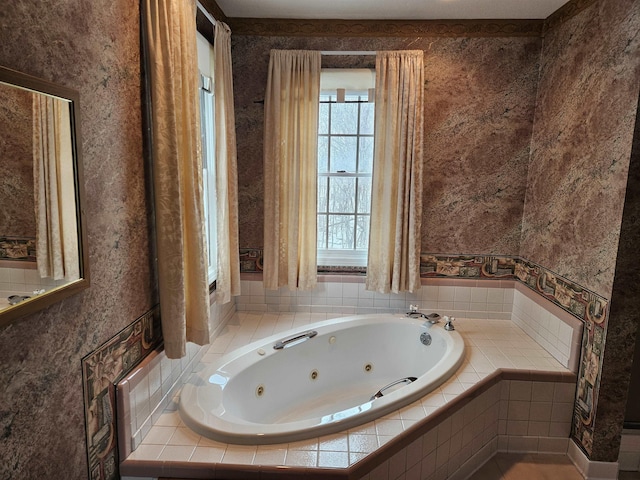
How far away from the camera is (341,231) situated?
3062 mm

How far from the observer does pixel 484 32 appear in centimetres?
269

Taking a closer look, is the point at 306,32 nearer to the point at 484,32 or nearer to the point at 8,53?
the point at 484,32

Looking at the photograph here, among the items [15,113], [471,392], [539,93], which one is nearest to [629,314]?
[471,392]

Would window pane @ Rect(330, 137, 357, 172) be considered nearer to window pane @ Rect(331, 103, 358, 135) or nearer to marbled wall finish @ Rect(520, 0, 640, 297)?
window pane @ Rect(331, 103, 358, 135)

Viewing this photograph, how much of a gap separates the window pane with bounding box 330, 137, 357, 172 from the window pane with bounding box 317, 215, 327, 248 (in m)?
0.37


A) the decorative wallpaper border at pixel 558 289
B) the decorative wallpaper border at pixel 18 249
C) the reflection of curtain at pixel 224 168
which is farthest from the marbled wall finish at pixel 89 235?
the decorative wallpaper border at pixel 558 289

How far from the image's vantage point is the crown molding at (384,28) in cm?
267

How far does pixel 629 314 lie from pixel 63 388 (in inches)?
92.7

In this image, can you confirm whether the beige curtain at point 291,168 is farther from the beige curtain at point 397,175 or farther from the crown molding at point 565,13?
the crown molding at point 565,13

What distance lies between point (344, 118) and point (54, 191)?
7.09 ft

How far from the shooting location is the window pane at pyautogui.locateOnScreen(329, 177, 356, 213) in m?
3.00

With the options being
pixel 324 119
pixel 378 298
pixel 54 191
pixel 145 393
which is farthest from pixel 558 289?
pixel 54 191

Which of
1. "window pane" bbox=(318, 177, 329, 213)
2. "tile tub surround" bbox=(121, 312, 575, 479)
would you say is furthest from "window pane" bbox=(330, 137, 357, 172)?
"tile tub surround" bbox=(121, 312, 575, 479)

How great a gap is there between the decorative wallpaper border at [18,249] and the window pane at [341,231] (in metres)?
2.17
